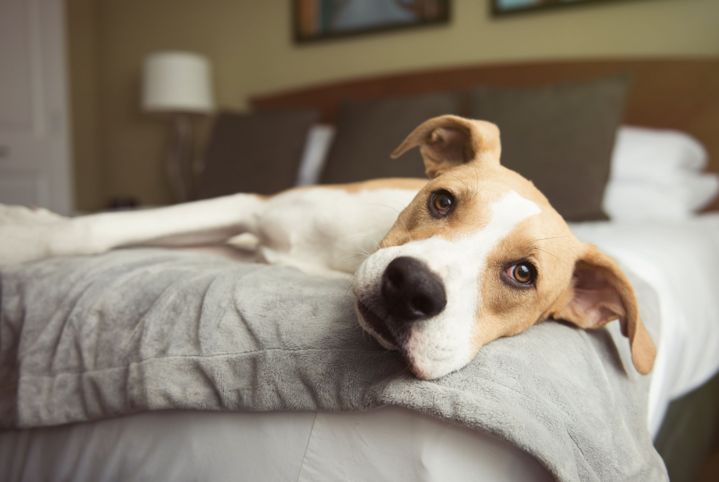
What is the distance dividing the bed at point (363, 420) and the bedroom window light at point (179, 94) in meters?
3.31

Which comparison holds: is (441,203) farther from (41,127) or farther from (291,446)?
(41,127)

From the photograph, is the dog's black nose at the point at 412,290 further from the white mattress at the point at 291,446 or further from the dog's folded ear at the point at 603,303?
the dog's folded ear at the point at 603,303

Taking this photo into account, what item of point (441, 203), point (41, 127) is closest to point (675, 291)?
point (441, 203)

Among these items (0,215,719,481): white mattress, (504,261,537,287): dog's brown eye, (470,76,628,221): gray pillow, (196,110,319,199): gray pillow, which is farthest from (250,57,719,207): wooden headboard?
(504,261,537,287): dog's brown eye

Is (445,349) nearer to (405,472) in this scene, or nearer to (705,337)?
(405,472)

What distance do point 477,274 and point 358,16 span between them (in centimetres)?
372

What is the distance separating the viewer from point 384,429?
88 centimetres

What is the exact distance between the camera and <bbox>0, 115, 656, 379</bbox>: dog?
87cm

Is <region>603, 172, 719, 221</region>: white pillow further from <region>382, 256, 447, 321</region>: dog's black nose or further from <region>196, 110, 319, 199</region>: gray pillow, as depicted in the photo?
<region>382, 256, 447, 321</region>: dog's black nose

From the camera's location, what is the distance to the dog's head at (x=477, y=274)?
858 mm

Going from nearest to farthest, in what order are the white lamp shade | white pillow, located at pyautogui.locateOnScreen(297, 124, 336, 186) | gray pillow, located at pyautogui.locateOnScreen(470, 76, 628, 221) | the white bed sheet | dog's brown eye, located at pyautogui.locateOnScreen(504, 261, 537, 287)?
dog's brown eye, located at pyautogui.locateOnScreen(504, 261, 537, 287) < the white bed sheet < gray pillow, located at pyautogui.locateOnScreen(470, 76, 628, 221) < white pillow, located at pyautogui.locateOnScreen(297, 124, 336, 186) < the white lamp shade

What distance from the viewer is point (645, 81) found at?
3139 millimetres

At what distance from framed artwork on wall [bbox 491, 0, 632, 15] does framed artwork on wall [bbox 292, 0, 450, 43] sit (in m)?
0.36

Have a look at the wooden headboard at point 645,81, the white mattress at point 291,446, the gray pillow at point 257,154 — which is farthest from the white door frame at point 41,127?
the white mattress at point 291,446
